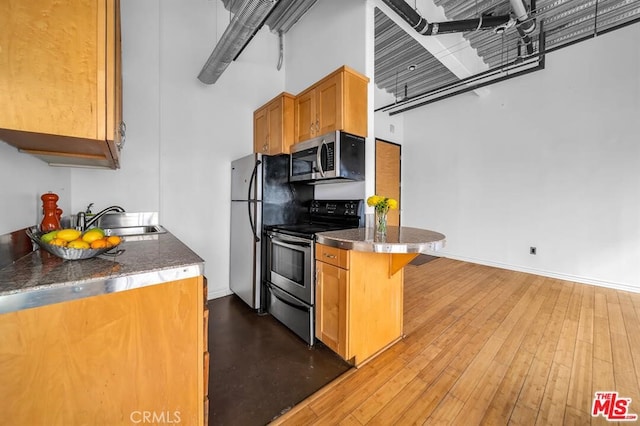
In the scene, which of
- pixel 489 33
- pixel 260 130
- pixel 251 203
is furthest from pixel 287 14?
pixel 489 33

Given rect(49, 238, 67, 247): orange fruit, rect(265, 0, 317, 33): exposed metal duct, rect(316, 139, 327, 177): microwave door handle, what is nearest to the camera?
rect(49, 238, 67, 247): orange fruit

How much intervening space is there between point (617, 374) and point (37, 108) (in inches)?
139

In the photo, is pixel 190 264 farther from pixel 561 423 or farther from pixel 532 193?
pixel 532 193

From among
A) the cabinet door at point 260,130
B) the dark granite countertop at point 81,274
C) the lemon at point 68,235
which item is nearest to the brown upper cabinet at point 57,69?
the lemon at point 68,235

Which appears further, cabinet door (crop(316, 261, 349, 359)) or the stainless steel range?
the stainless steel range

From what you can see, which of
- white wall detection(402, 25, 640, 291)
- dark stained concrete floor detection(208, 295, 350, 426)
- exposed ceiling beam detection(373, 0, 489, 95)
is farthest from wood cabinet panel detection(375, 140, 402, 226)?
dark stained concrete floor detection(208, 295, 350, 426)

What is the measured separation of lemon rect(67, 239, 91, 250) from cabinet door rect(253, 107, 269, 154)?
87.4 inches

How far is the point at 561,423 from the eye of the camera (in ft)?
4.42

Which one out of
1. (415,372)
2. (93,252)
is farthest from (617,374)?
(93,252)

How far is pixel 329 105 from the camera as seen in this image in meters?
2.31

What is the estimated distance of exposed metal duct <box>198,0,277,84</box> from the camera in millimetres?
1958

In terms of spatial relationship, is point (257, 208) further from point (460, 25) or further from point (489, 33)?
point (489, 33)

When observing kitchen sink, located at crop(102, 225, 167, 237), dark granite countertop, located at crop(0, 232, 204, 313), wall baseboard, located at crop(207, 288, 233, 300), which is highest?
kitchen sink, located at crop(102, 225, 167, 237)

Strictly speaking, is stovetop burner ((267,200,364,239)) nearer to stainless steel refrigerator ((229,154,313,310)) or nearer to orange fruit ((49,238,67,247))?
stainless steel refrigerator ((229,154,313,310))
